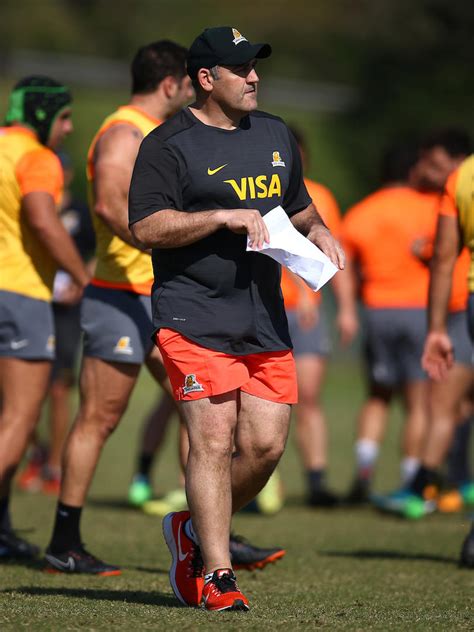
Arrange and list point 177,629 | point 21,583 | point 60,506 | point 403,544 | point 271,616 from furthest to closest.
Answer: point 403,544 < point 60,506 < point 21,583 < point 271,616 < point 177,629

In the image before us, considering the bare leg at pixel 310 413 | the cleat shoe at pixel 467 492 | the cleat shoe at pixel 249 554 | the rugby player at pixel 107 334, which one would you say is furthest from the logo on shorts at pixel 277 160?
the cleat shoe at pixel 467 492

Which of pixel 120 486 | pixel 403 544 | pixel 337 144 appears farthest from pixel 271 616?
pixel 337 144

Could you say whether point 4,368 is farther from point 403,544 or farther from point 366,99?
point 366,99

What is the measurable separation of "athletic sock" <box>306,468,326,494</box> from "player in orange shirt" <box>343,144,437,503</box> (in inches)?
14.2

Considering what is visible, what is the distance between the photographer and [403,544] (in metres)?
8.22

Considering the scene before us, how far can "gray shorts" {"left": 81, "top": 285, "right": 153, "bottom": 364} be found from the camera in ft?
22.2

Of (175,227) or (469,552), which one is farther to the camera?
(469,552)

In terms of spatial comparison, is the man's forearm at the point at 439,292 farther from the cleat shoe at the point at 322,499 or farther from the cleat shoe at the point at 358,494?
the cleat shoe at the point at 358,494

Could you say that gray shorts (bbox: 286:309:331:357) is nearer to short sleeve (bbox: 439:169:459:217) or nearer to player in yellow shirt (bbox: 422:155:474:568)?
player in yellow shirt (bbox: 422:155:474:568)

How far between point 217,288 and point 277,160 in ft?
1.97

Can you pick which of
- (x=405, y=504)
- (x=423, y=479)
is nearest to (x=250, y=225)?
(x=423, y=479)

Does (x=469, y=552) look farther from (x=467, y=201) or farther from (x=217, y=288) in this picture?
(x=217, y=288)

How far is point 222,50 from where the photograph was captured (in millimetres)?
5570

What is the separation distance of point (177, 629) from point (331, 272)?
154 centimetres
